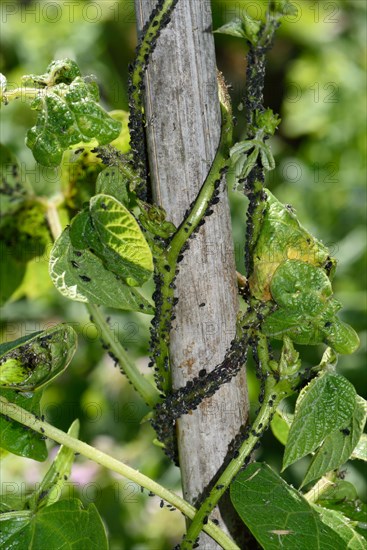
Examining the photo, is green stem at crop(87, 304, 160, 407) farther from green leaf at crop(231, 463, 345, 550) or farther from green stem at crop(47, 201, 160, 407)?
green leaf at crop(231, 463, 345, 550)

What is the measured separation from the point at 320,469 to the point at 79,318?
5.12 ft

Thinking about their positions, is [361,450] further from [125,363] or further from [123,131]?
[123,131]

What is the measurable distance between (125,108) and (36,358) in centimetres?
182

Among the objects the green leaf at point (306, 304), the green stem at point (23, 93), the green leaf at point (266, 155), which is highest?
A: the green stem at point (23, 93)

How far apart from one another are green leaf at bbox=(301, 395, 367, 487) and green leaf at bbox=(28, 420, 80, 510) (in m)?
0.24

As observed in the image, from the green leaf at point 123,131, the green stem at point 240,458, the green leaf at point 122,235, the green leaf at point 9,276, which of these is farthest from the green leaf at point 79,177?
the green stem at point 240,458

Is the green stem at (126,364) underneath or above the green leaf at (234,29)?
underneath

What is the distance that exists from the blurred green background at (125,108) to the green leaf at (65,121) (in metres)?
0.70

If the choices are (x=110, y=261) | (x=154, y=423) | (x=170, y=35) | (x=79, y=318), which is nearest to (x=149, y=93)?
(x=170, y=35)

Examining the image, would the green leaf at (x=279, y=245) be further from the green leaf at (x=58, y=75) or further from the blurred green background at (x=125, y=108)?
the blurred green background at (x=125, y=108)

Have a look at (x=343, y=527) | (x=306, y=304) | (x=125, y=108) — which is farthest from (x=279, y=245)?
(x=125, y=108)

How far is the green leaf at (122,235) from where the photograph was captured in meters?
0.63

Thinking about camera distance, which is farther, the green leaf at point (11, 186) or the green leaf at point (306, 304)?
the green leaf at point (11, 186)

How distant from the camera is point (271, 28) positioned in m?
0.58
